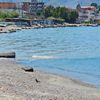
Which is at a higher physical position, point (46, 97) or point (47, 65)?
point (46, 97)

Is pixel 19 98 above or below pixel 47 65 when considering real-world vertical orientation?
above

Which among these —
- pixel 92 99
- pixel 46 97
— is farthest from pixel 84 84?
pixel 46 97

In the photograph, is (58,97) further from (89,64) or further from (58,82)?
(89,64)

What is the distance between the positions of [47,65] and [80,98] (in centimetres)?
2293

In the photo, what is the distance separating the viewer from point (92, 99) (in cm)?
2316

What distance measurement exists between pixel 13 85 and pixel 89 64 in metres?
24.1

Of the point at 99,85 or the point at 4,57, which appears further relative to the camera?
the point at 4,57

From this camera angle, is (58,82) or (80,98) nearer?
(80,98)

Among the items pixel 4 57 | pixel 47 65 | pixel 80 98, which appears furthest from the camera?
pixel 4 57

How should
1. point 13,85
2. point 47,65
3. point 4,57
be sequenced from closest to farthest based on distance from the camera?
point 13,85 < point 47,65 < point 4,57

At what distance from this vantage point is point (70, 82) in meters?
31.8

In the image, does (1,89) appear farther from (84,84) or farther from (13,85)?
(84,84)

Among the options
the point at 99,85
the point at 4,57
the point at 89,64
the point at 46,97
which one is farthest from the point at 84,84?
the point at 4,57

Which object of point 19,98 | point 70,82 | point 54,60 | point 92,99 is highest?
point 19,98
